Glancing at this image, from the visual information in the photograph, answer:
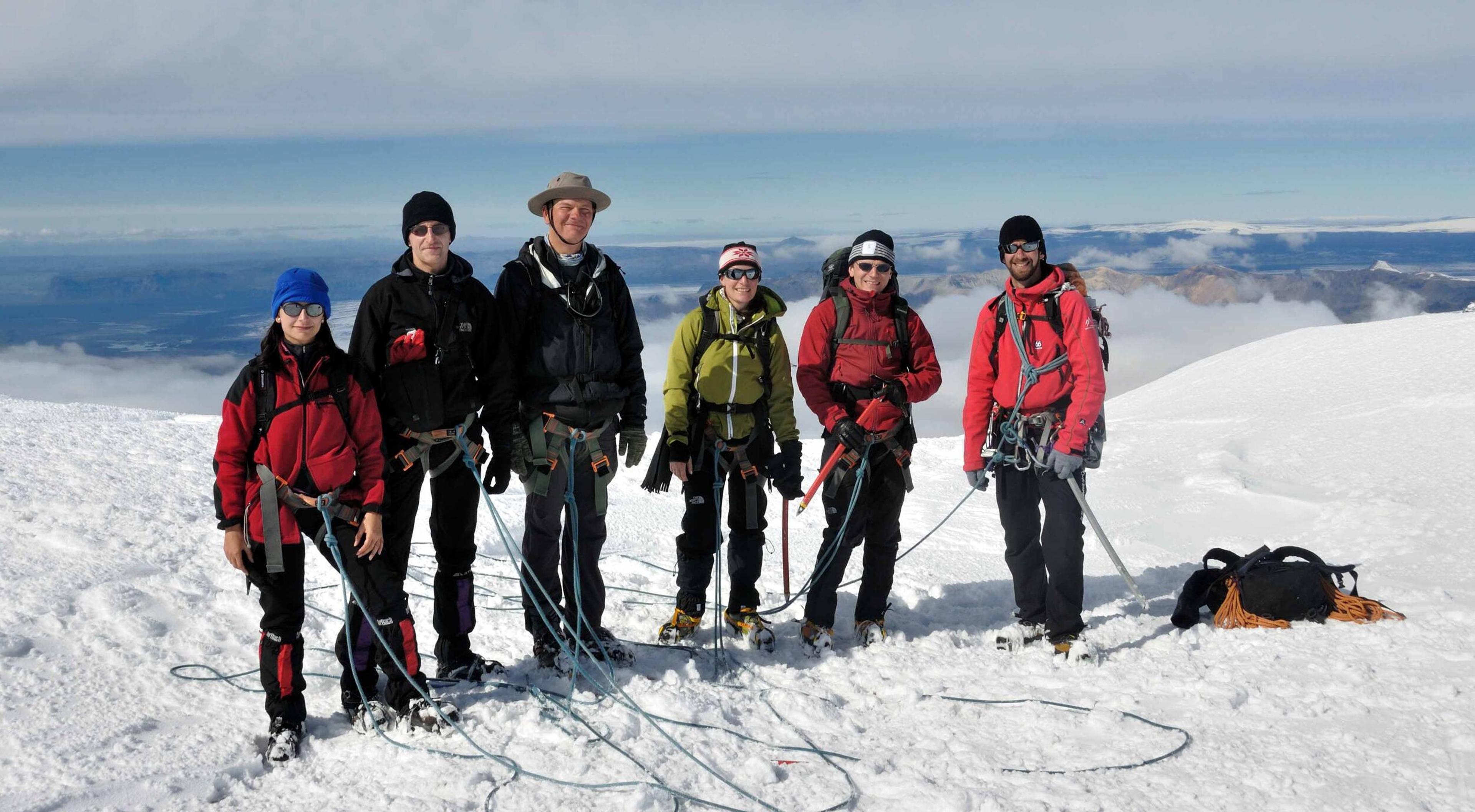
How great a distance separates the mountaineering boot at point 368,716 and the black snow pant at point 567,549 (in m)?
0.96

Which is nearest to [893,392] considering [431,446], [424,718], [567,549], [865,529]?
[865,529]

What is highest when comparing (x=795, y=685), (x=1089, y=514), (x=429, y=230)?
(x=429, y=230)

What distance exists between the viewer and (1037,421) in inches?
229

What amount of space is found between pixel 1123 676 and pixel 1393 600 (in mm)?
2477

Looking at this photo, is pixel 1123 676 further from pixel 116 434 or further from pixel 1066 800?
pixel 116 434

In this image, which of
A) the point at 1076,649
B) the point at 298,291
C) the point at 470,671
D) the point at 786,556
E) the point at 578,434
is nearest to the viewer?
the point at 298,291

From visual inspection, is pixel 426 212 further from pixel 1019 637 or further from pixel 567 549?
pixel 1019 637

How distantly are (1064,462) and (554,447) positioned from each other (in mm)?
3011

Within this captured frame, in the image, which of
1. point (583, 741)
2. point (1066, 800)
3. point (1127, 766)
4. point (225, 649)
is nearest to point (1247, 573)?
point (1127, 766)

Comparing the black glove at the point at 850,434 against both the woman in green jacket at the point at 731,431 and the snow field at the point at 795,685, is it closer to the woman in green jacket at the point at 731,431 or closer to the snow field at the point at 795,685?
the woman in green jacket at the point at 731,431

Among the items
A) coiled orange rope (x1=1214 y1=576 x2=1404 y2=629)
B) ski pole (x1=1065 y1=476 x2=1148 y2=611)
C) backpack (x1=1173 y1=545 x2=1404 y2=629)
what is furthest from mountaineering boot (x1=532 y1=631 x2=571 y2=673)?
coiled orange rope (x1=1214 y1=576 x2=1404 y2=629)

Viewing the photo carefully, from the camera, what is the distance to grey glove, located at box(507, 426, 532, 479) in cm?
529

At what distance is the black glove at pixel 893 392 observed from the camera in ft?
19.1

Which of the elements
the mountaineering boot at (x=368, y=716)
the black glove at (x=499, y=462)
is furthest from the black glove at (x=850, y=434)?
the mountaineering boot at (x=368, y=716)
